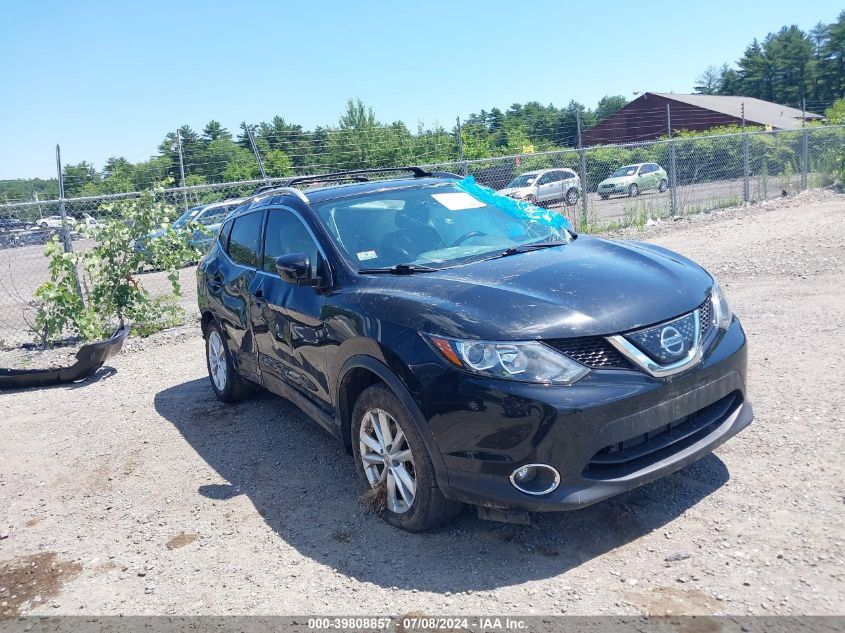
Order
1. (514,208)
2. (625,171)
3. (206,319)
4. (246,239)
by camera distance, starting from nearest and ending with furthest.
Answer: (514,208) → (246,239) → (206,319) → (625,171)

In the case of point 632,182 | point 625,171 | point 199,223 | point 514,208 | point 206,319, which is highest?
point 625,171

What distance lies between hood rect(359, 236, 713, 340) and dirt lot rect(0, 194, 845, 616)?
1.03 m

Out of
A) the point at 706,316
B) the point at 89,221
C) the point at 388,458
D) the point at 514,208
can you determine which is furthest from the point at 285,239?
the point at 89,221

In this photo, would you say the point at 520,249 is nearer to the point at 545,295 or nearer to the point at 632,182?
the point at 545,295

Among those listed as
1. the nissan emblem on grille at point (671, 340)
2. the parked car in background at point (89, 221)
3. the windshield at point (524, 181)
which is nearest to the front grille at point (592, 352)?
the nissan emblem on grille at point (671, 340)

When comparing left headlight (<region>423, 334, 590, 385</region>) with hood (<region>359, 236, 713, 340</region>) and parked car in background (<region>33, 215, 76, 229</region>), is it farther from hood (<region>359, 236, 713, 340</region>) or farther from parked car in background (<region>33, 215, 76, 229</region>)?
parked car in background (<region>33, 215, 76, 229</region>)

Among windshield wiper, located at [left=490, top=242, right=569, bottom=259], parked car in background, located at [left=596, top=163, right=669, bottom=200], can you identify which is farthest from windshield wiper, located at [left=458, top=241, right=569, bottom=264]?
parked car in background, located at [left=596, top=163, right=669, bottom=200]

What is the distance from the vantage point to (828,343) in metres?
5.69

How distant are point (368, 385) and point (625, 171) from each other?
17680mm

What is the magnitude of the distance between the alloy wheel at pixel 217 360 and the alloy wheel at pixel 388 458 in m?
2.56

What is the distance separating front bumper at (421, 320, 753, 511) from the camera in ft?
9.64

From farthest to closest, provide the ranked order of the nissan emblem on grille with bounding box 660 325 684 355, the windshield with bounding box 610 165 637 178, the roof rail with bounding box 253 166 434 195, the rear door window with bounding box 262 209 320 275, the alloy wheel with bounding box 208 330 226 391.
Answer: the windshield with bounding box 610 165 637 178, the alloy wheel with bounding box 208 330 226 391, the roof rail with bounding box 253 166 434 195, the rear door window with bounding box 262 209 320 275, the nissan emblem on grille with bounding box 660 325 684 355

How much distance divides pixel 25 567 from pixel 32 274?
6.66m

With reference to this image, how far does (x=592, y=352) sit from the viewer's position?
3053mm
